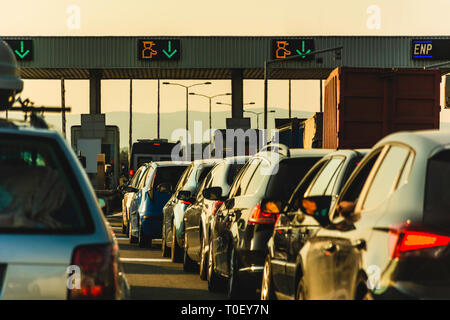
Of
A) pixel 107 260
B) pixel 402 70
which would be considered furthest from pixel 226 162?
pixel 107 260

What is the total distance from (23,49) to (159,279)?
3488 cm

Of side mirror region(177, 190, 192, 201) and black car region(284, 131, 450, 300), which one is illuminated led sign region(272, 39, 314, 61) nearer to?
side mirror region(177, 190, 192, 201)

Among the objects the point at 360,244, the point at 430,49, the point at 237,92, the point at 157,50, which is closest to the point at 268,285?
the point at 360,244

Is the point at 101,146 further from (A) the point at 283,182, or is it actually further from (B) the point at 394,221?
(B) the point at 394,221

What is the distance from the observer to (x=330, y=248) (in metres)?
6.39

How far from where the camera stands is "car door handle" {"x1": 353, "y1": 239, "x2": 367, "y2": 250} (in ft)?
18.1

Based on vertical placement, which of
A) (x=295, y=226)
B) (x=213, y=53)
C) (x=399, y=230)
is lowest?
(x=295, y=226)

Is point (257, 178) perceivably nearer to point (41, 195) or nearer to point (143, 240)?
point (41, 195)

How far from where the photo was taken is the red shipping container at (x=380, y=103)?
64.2 feet

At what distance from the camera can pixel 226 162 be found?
14.0 meters

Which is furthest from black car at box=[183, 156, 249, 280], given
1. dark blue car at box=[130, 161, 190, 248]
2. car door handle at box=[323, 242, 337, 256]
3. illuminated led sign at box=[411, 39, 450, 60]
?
illuminated led sign at box=[411, 39, 450, 60]

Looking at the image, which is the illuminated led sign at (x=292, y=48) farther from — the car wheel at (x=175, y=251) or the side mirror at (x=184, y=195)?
the side mirror at (x=184, y=195)

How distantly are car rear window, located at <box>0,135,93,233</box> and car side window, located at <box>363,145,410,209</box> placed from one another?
1.62 m
